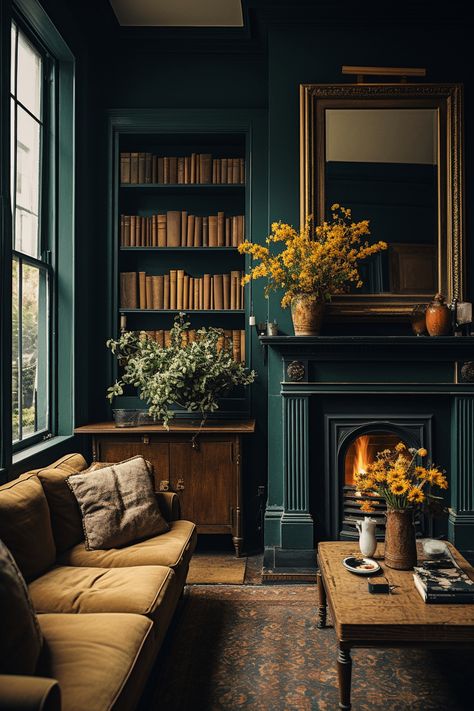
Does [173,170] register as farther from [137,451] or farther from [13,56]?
[137,451]

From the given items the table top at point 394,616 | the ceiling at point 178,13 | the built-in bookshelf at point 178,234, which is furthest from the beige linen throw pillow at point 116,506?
the ceiling at point 178,13

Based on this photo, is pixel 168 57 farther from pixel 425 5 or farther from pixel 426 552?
pixel 426 552

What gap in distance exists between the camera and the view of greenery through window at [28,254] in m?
3.38

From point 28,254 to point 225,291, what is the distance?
1411 mm

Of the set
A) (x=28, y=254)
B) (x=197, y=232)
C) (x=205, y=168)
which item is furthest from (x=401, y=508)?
(x=205, y=168)

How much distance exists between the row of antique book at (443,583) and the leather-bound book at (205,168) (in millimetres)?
3022

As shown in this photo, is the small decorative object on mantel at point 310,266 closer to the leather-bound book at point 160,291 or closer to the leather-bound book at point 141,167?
the leather-bound book at point 160,291

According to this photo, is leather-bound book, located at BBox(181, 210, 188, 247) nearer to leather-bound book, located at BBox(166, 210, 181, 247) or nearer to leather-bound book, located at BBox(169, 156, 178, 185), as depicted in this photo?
leather-bound book, located at BBox(166, 210, 181, 247)

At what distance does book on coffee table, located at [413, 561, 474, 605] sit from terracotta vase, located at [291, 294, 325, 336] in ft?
5.64

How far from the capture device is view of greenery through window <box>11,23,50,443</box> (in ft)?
11.1

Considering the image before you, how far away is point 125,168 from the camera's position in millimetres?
4453

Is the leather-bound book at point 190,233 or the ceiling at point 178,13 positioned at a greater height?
the ceiling at point 178,13

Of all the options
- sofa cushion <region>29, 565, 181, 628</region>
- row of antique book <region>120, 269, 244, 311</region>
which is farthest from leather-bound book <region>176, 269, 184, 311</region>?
sofa cushion <region>29, 565, 181, 628</region>

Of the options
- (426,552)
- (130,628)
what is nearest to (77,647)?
(130,628)
